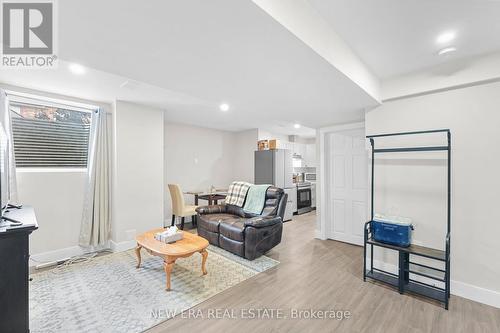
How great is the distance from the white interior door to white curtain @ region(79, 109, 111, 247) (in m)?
4.03

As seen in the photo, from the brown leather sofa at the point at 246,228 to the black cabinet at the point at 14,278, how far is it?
233cm

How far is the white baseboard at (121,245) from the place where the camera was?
3469 millimetres

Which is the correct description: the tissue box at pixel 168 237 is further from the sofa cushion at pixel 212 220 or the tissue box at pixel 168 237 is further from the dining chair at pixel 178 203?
the dining chair at pixel 178 203

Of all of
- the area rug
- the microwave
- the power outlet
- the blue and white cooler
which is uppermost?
the microwave

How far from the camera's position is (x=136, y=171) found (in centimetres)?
365

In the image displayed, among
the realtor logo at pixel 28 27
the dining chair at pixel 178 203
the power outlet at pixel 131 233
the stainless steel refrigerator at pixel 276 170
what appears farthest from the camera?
the stainless steel refrigerator at pixel 276 170

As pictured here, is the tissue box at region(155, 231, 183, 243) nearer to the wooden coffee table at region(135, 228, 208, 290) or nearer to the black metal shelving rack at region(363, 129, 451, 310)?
the wooden coffee table at region(135, 228, 208, 290)

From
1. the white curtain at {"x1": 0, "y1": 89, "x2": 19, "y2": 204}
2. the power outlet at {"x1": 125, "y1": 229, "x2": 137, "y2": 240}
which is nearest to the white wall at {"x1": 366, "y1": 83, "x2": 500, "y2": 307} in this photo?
the power outlet at {"x1": 125, "y1": 229, "x2": 137, "y2": 240}

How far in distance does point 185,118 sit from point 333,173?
336 centimetres

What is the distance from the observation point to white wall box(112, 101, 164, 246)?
347 centimetres

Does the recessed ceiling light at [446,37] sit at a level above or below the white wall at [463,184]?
above

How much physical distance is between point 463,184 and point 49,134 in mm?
5538

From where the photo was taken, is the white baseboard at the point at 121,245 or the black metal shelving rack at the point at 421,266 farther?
the white baseboard at the point at 121,245

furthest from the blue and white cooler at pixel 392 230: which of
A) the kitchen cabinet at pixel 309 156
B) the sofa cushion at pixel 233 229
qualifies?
the kitchen cabinet at pixel 309 156
